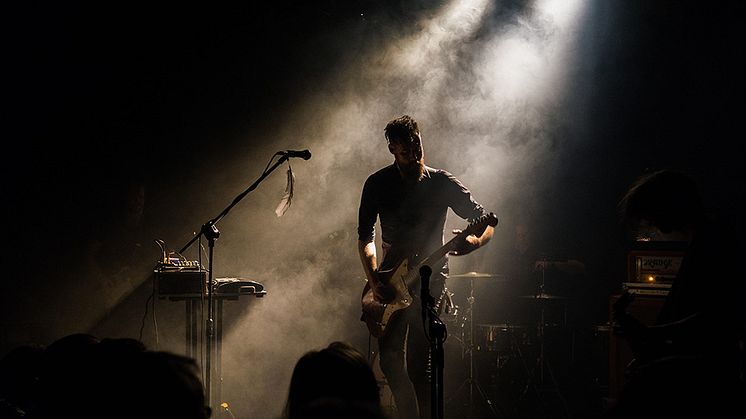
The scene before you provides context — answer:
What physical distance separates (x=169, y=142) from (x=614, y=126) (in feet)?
15.4

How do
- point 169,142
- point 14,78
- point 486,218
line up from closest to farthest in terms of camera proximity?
point 486,218 < point 14,78 < point 169,142

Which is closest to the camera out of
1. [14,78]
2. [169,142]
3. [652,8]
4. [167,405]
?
[167,405]

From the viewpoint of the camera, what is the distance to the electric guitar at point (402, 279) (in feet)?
15.3

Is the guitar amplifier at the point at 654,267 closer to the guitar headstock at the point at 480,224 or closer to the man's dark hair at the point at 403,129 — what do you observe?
the guitar headstock at the point at 480,224

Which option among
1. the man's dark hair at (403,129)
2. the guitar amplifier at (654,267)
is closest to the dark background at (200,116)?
the guitar amplifier at (654,267)

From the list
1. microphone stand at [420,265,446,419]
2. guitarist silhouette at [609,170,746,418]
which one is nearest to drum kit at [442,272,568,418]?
microphone stand at [420,265,446,419]

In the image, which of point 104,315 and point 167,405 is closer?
point 167,405

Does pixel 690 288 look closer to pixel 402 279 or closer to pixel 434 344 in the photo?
pixel 434 344

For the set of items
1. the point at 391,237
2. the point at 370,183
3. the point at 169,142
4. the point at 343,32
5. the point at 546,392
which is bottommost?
the point at 546,392

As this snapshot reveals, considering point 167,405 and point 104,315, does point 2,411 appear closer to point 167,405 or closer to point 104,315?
point 167,405

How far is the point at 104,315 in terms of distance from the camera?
6.98m

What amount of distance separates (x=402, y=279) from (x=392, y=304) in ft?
0.57

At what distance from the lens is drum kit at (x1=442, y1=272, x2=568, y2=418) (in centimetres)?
739

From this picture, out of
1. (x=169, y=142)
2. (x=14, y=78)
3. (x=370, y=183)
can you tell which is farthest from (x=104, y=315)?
(x=370, y=183)
